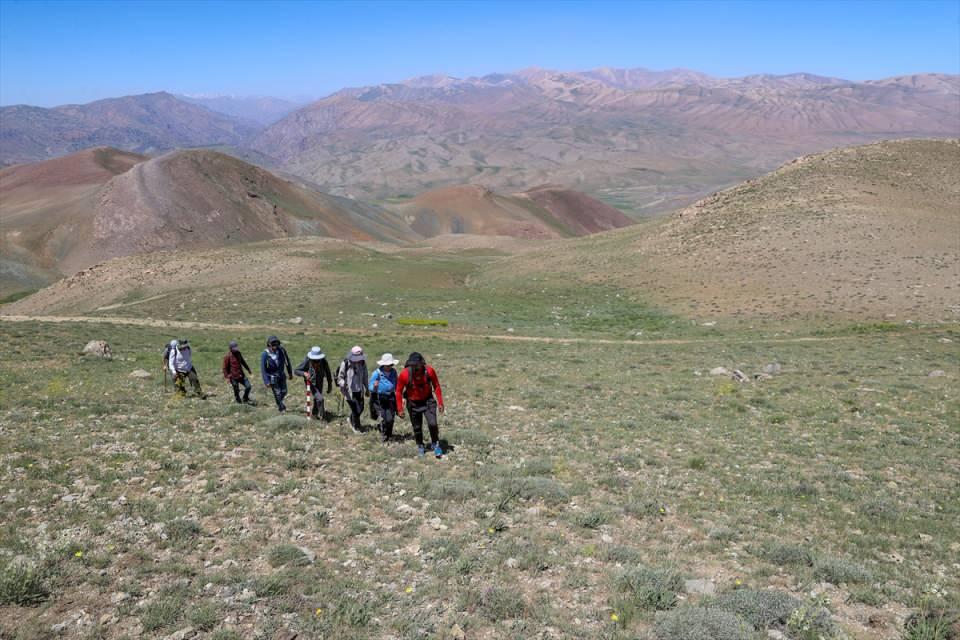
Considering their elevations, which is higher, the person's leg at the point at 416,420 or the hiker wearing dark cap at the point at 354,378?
the hiker wearing dark cap at the point at 354,378

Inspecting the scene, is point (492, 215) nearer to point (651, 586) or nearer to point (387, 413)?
point (387, 413)

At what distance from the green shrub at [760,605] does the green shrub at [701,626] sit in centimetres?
22

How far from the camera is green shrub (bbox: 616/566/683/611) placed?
7.33 metres

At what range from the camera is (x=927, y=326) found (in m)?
34.5

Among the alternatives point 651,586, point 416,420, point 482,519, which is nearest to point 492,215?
point 416,420

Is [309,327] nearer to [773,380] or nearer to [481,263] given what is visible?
[773,380]

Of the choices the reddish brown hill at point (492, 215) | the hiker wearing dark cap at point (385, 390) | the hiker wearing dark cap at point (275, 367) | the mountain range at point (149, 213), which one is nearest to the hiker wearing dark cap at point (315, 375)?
the hiker wearing dark cap at point (275, 367)

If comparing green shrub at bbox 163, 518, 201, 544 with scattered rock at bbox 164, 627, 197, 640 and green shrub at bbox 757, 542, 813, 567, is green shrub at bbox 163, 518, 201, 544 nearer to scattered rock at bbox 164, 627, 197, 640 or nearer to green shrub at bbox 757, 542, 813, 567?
scattered rock at bbox 164, 627, 197, 640

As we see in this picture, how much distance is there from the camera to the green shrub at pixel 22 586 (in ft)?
21.7

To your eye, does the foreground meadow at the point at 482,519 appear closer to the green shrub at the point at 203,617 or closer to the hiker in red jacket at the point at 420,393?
the green shrub at the point at 203,617

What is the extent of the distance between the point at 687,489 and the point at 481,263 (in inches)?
2452

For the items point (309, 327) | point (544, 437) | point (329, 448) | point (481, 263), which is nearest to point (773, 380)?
point (544, 437)

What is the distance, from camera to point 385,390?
43.2 feet

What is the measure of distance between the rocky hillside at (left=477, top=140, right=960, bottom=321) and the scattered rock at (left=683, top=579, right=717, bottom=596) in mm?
35359
